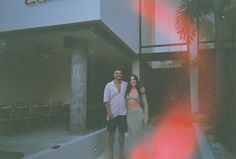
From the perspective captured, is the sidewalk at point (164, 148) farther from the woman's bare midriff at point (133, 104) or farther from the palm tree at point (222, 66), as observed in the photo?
the palm tree at point (222, 66)

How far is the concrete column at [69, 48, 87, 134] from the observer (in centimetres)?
1115

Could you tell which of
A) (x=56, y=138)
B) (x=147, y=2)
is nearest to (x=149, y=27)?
(x=147, y=2)

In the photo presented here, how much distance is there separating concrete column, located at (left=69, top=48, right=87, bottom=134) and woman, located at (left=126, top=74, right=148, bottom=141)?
4618mm

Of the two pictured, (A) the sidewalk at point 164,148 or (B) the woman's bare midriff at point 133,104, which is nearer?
(B) the woman's bare midriff at point 133,104

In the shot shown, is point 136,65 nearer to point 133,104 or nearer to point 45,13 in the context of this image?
point 45,13

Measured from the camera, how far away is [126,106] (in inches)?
269

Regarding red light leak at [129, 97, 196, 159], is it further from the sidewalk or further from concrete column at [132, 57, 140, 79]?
concrete column at [132, 57, 140, 79]

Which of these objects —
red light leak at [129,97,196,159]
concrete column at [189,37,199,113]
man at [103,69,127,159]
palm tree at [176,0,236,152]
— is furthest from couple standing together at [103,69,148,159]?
concrete column at [189,37,199,113]

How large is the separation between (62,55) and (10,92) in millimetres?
3090

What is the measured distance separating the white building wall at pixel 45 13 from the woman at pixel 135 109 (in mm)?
3681

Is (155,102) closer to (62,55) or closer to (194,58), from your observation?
(194,58)

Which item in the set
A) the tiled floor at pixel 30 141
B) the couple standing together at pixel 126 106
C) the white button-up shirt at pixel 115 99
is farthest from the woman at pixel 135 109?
the tiled floor at pixel 30 141

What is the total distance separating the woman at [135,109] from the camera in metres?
6.55

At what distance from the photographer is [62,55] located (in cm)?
1609
